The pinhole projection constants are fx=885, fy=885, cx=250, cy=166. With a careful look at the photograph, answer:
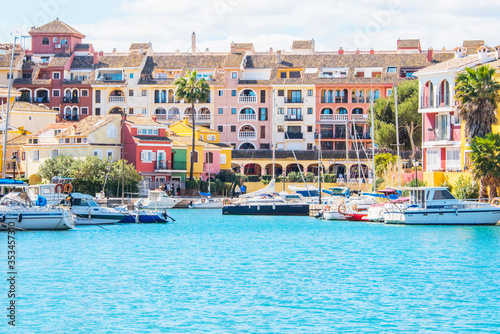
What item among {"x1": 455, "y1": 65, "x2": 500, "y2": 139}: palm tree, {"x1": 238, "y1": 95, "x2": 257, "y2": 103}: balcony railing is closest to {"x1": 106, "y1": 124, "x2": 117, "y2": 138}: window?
{"x1": 238, "y1": 95, "x2": 257, "y2": 103}: balcony railing

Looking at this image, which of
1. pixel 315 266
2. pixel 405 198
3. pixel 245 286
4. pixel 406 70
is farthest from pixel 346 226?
pixel 406 70

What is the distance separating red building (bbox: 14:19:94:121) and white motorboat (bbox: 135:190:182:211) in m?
33.5

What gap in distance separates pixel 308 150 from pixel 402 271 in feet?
233

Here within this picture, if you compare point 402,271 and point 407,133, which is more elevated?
point 407,133

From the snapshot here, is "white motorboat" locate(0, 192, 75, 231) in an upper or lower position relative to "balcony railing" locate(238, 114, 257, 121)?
lower

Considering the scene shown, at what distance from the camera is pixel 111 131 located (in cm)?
9269

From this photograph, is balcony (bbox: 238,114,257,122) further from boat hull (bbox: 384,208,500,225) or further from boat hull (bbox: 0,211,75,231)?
boat hull (bbox: 0,211,75,231)

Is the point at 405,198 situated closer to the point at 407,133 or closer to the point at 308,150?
the point at 407,133

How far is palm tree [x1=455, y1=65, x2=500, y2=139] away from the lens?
63.3 metres

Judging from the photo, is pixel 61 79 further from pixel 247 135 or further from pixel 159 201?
pixel 159 201

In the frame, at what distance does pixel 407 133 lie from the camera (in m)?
99.1

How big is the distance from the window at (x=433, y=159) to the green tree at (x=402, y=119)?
65.6ft

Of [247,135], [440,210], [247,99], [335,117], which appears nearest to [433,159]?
[440,210]

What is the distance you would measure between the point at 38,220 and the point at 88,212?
9635 millimetres
